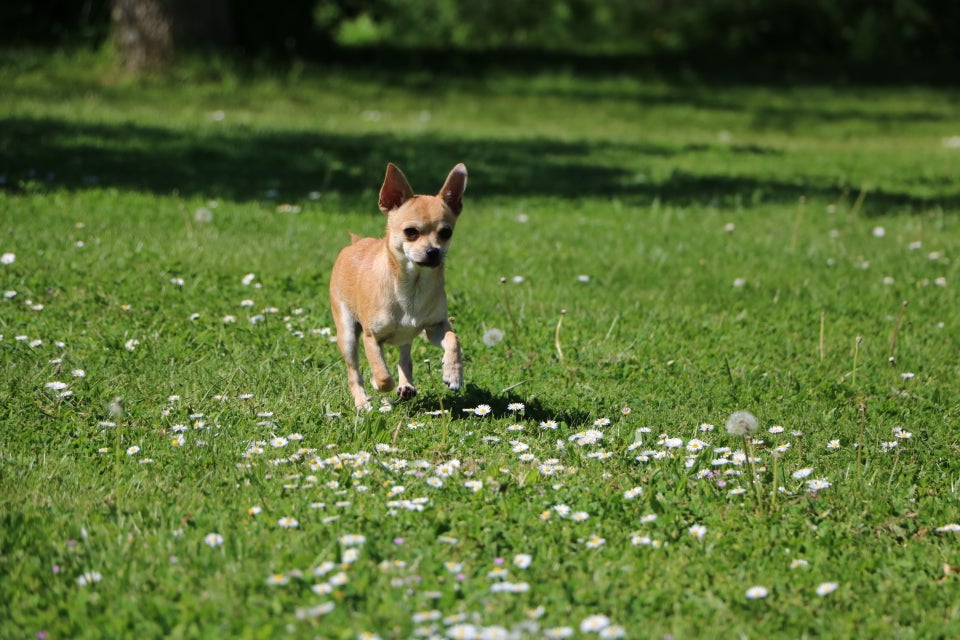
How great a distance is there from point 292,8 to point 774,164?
Answer: 9.40m

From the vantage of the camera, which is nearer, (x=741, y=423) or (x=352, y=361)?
(x=741, y=423)

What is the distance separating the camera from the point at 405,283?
5445 mm

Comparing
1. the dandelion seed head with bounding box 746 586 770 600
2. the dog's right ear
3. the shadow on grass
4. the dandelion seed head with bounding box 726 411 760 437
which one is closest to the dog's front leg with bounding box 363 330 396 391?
the dog's right ear

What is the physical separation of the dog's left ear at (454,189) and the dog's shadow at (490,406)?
952mm

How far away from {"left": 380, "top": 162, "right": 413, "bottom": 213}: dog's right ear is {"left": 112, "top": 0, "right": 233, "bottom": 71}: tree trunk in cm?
1227

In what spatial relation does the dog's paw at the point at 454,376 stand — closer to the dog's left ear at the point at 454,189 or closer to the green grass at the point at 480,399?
the green grass at the point at 480,399

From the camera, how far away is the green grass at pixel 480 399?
154 inches

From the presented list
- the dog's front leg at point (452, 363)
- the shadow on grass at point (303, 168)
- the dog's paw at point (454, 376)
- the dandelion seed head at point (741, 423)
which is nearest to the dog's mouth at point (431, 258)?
the dog's front leg at point (452, 363)

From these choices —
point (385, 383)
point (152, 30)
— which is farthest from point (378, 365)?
point (152, 30)

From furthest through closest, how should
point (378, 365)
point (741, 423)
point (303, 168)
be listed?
point (303, 168), point (378, 365), point (741, 423)

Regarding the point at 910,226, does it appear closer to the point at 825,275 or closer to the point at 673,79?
the point at 825,275

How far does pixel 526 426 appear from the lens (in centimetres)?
548

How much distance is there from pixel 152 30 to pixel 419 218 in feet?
41.6

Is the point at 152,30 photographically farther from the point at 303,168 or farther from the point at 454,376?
the point at 454,376
